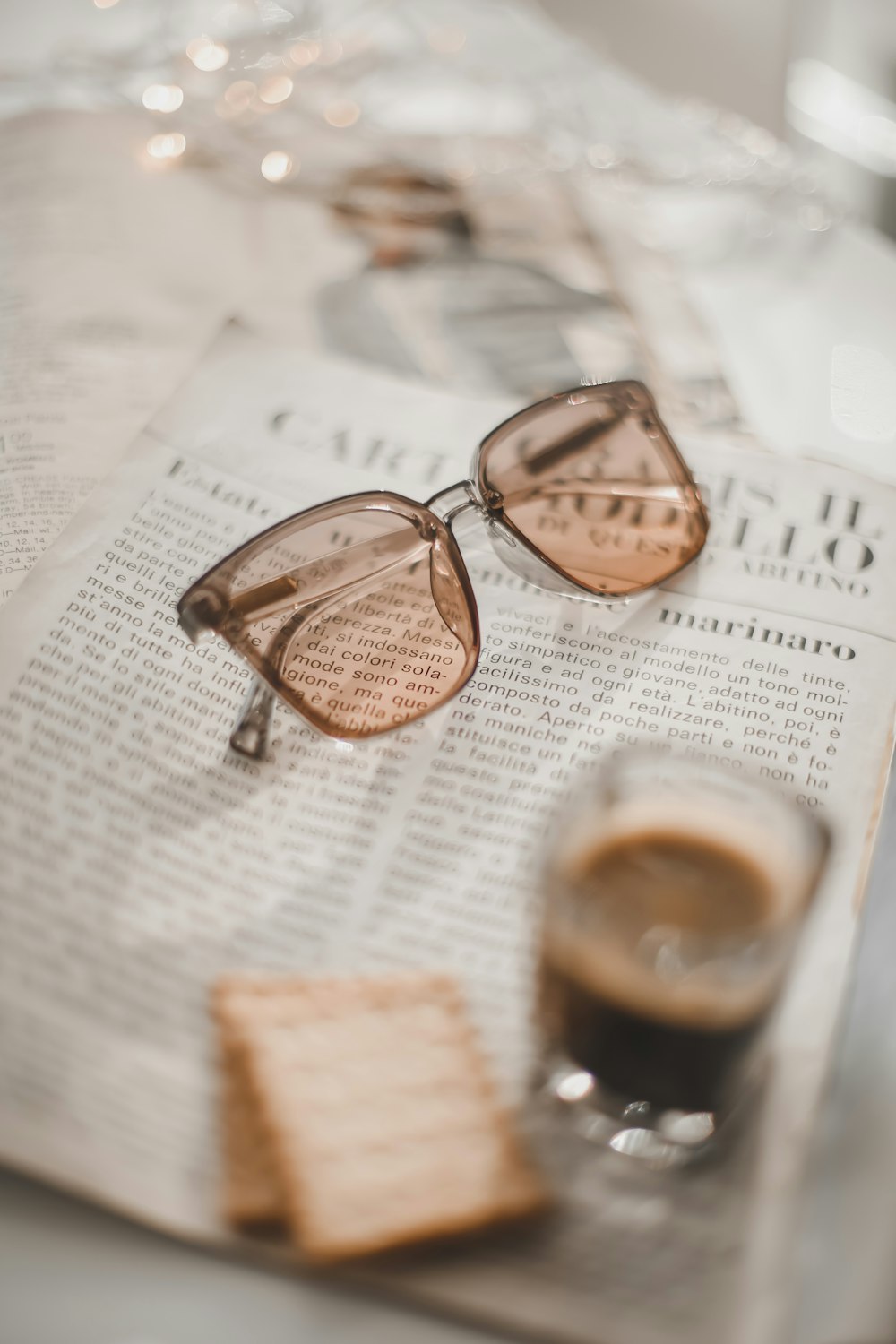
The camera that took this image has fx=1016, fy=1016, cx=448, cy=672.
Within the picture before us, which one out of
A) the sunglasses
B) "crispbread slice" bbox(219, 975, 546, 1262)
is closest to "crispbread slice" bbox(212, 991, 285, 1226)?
"crispbread slice" bbox(219, 975, 546, 1262)

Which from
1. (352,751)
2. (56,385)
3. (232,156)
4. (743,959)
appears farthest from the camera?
(232,156)

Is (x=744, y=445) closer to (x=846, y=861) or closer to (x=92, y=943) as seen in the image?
(x=846, y=861)

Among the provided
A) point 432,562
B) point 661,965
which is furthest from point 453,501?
point 661,965

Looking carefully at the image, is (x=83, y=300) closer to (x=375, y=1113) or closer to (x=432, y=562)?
(x=432, y=562)

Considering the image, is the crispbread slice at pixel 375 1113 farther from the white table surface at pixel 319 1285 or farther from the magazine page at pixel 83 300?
the magazine page at pixel 83 300

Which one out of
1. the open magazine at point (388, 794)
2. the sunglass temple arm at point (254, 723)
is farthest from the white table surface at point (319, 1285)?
the sunglass temple arm at point (254, 723)

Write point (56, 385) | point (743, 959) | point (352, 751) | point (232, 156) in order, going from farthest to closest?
point (232, 156) < point (56, 385) < point (352, 751) < point (743, 959)

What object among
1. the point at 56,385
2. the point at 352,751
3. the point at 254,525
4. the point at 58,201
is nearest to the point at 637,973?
the point at 352,751
